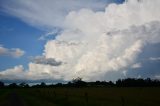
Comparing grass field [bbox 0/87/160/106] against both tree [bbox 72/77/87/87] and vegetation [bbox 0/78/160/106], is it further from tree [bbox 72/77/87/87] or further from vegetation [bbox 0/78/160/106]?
tree [bbox 72/77/87/87]

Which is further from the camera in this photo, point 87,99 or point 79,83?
point 79,83

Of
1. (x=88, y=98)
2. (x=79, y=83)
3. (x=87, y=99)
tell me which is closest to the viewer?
(x=87, y=99)

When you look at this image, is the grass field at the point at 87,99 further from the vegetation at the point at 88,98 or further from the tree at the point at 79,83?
the tree at the point at 79,83

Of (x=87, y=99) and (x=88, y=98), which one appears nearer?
(x=87, y=99)

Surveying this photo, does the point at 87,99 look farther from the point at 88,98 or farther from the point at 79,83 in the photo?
the point at 79,83

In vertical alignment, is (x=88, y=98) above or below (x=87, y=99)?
above

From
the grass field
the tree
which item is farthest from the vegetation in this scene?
the tree

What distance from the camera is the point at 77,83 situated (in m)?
184

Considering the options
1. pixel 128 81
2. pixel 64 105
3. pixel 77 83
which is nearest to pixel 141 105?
pixel 64 105

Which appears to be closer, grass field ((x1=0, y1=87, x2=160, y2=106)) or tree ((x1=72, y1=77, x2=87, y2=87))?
grass field ((x1=0, y1=87, x2=160, y2=106))

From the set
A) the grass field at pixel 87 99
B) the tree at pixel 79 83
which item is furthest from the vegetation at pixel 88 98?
the tree at pixel 79 83

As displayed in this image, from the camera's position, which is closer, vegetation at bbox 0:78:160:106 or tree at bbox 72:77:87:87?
vegetation at bbox 0:78:160:106

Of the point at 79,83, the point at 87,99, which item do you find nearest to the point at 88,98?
the point at 87,99

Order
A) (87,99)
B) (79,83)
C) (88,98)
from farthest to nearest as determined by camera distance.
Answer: (79,83), (88,98), (87,99)
